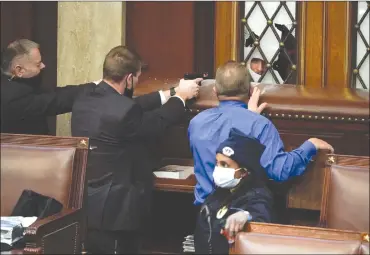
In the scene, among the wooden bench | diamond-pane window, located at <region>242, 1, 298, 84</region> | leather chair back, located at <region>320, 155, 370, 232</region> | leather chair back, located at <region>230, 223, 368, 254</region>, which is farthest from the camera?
diamond-pane window, located at <region>242, 1, 298, 84</region>

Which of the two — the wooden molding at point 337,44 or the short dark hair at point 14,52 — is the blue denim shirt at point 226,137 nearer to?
the short dark hair at point 14,52

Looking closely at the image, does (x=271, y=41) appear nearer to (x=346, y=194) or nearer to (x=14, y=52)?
(x=14, y=52)

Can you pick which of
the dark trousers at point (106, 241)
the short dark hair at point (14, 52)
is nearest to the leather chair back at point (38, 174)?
the dark trousers at point (106, 241)

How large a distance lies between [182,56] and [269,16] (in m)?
0.53

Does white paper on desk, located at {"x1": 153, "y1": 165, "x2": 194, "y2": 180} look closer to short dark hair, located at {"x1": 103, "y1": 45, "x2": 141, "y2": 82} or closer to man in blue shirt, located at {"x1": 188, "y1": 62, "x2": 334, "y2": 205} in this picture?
man in blue shirt, located at {"x1": 188, "y1": 62, "x2": 334, "y2": 205}

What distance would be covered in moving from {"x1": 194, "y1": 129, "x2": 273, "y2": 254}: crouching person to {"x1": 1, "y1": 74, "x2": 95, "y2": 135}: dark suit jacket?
870 mm

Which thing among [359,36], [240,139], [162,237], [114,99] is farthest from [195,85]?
[359,36]

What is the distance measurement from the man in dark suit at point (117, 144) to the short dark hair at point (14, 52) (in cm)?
40

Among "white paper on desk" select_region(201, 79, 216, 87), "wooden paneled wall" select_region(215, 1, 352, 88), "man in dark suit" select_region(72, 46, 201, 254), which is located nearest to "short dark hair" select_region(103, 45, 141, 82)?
"man in dark suit" select_region(72, 46, 201, 254)

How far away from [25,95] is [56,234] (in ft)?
2.36

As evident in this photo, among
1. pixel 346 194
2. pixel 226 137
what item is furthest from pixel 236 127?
pixel 346 194

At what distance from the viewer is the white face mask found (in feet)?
7.30

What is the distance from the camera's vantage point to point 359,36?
3268 millimetres

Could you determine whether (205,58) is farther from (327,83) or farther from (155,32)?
(327,83)
